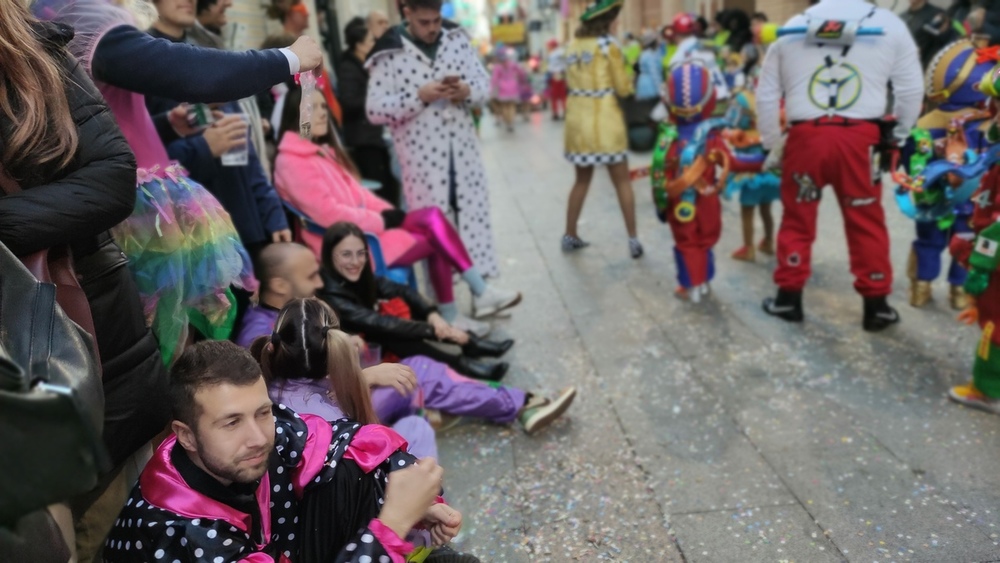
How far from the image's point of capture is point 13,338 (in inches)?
43.1

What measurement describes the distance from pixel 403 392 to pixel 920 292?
305 centimetres

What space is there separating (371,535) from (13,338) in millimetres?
730

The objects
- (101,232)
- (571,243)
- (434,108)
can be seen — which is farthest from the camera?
(571,243)

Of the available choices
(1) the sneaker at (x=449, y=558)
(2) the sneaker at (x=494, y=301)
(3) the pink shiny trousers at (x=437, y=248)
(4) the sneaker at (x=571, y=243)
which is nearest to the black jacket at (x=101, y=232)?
(1) the sneaker at (x=449, y=558)

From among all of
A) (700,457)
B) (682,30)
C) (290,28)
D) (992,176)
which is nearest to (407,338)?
(700,457)

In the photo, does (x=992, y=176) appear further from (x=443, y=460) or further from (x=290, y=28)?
(x=290, y=28)

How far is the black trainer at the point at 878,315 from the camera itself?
12.1ft

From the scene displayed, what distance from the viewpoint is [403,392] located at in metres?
2.18

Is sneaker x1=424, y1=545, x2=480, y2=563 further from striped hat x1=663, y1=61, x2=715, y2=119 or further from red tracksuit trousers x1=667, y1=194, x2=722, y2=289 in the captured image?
striped hat x1=663, y1=61, x2=715, y2=119

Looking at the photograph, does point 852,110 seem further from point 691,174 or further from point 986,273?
point 986,273

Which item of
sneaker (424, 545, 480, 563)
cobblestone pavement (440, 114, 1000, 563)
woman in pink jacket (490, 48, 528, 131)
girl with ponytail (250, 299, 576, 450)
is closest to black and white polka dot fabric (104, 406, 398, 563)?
girl with ponytail (250, 299, 576, 450)

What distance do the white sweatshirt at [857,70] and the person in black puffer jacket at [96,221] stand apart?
3182mm

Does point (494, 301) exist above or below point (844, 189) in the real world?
below

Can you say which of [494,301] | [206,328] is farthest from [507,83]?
[206,328]
